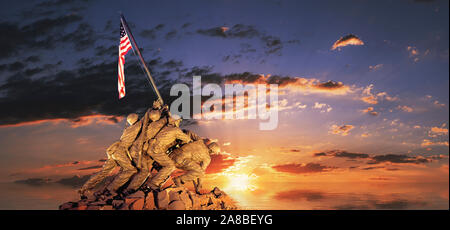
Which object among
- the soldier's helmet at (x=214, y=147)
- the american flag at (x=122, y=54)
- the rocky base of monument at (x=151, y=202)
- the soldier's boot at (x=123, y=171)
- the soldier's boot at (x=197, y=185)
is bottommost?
the rocky base of monument at (x=151, y=202)

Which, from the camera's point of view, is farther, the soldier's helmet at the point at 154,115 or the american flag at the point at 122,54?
the american flag at the point at 122,54

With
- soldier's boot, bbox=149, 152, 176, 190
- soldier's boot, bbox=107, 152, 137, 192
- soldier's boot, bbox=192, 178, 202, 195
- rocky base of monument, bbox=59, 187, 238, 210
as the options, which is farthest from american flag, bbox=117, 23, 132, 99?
soldier's boot, bbox=192, 178, 202, 195

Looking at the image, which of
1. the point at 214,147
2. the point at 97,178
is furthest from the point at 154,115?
the point at 97,178

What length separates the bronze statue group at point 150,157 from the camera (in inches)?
→ 555

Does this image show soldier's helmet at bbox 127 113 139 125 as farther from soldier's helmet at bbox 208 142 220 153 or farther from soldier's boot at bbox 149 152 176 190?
soldier's helmet at bbox 208 142 220 153

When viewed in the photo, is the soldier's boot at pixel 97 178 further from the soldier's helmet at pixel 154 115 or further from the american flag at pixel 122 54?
the american flag at pixel 122 54

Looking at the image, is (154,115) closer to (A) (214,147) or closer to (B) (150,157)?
(B) (150,157)

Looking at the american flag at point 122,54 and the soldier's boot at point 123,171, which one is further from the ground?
the american flag at point 122,54

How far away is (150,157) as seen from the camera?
14648 mm

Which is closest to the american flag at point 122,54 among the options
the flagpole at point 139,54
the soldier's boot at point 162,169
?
the flagpole at point 139,54
